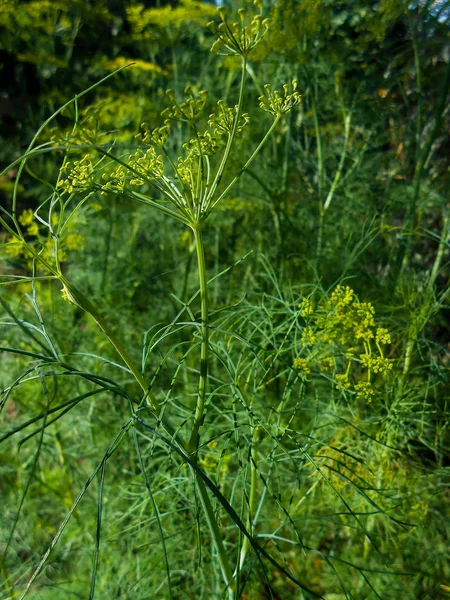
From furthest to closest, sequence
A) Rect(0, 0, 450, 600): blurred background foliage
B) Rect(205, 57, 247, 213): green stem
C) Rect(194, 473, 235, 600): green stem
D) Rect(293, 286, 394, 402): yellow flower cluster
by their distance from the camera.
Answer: Rect(0, 0, 450, 600): blurred background foliage, Rect(293, 286, 394, 402): yellow flower cluster, Rect(194, 473, 235, 600): green stem, Rect(205, 57, 247, 213): green stem

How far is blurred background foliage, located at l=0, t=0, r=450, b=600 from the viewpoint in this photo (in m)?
1.58

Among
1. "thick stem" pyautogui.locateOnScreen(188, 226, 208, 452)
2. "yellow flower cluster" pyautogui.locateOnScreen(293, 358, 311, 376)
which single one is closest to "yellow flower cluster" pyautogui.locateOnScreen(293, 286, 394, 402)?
"yellow flower cluster" pyautogui.locateOnScreen(293, 358, 311, 376)

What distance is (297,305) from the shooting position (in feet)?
4.73

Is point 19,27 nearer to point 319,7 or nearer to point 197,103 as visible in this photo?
point 319,7

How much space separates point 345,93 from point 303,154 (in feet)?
0.93

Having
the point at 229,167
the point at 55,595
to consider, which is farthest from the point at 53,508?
the point at 229,167

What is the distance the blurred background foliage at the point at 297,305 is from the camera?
62.4 inches

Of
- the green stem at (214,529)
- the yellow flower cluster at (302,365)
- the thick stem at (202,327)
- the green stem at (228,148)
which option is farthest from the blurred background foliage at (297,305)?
the green stem at (228,148)

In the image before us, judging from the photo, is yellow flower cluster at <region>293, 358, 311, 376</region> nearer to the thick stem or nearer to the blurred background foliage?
the blurred background foliage

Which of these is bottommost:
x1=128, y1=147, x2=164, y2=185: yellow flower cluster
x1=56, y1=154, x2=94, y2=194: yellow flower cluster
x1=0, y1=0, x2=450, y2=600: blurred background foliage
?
x1=0, y1=0, x2=450, y2=600: blurred background foliage

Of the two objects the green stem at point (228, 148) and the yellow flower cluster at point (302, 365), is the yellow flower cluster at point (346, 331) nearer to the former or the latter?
the yellow flower cluster at point (302, 365)

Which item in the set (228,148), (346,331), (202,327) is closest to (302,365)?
(346,331)

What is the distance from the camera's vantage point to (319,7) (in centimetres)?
187

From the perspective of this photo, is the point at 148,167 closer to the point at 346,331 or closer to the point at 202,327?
the point at 202,327
